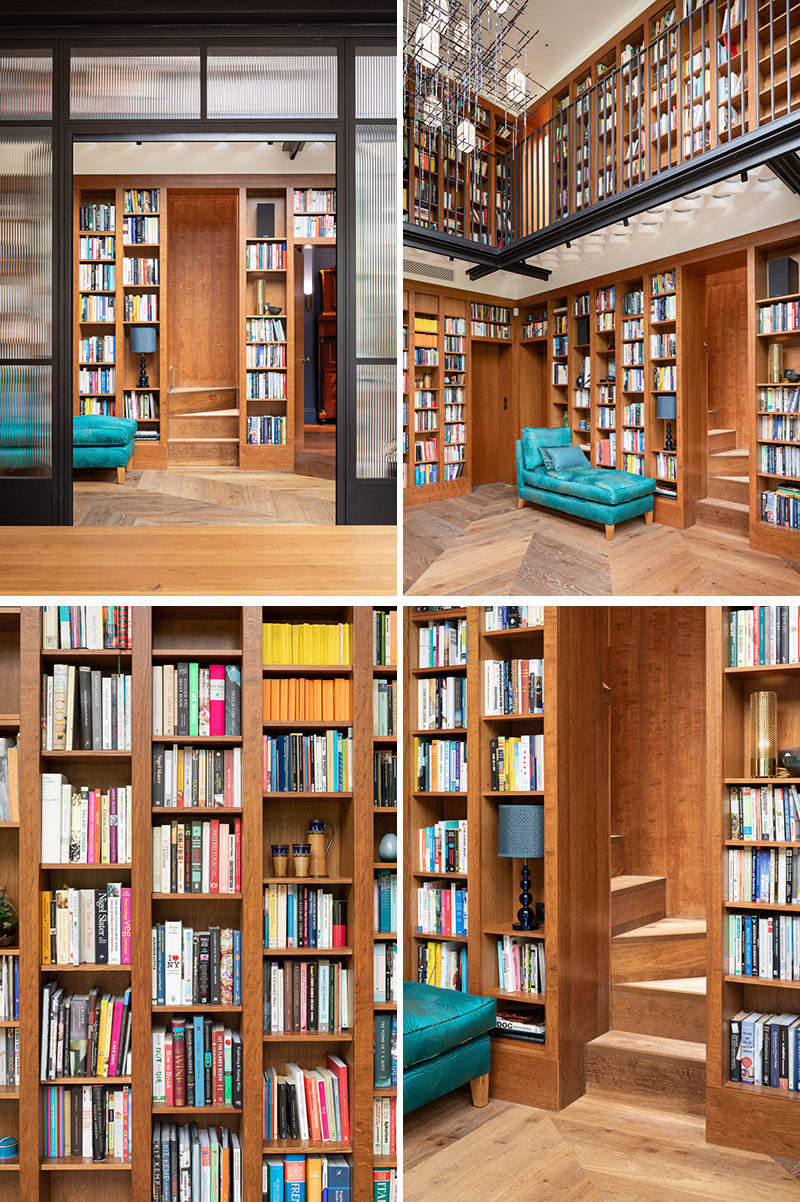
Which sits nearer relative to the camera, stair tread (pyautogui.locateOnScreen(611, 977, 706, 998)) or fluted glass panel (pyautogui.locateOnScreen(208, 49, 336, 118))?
fluted glass panel (pyautogui.locateOnScreen(208, 49, 336, 118))

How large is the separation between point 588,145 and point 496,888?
1.62 meters

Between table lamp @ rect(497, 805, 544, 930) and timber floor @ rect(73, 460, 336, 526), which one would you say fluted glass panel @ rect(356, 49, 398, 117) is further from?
table lamp @ rect(497, 805, 544, 930)

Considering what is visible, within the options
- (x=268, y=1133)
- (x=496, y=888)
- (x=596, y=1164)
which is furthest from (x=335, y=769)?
(x=596, y=1164)

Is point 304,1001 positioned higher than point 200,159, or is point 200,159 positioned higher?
point 200,159

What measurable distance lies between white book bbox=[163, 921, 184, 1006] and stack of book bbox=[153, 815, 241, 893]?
0.10 metres

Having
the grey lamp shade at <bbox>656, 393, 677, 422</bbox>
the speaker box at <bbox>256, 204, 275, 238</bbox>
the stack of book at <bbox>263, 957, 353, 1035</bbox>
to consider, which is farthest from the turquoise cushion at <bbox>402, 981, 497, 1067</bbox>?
the speaker box at <bbox>256, 204, 275, 238</bbox>

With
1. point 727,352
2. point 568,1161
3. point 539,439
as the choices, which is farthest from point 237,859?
point 727,352

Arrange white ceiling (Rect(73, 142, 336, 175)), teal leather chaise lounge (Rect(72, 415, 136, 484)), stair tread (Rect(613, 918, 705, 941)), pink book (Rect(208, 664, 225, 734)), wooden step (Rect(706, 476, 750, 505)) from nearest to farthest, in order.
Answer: wooden step (Rect(706, 476, 750, 505)) → pink book (Rect(208, 664, 225, 734)) → stair tread (Rect(613, 918, 705, 941)) → teal leather chaise lounge (Rect(72, 415, 136, 484)) → white ceiling (Rect(73, 142, 336, 175))

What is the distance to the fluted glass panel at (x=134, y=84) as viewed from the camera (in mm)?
2461

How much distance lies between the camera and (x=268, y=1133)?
7.97 ft

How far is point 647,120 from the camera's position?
104 centimetres

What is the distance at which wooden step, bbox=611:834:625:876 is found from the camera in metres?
2.83

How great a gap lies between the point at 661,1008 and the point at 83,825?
1.76 meters

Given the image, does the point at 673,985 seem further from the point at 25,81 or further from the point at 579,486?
the point at 25,81
